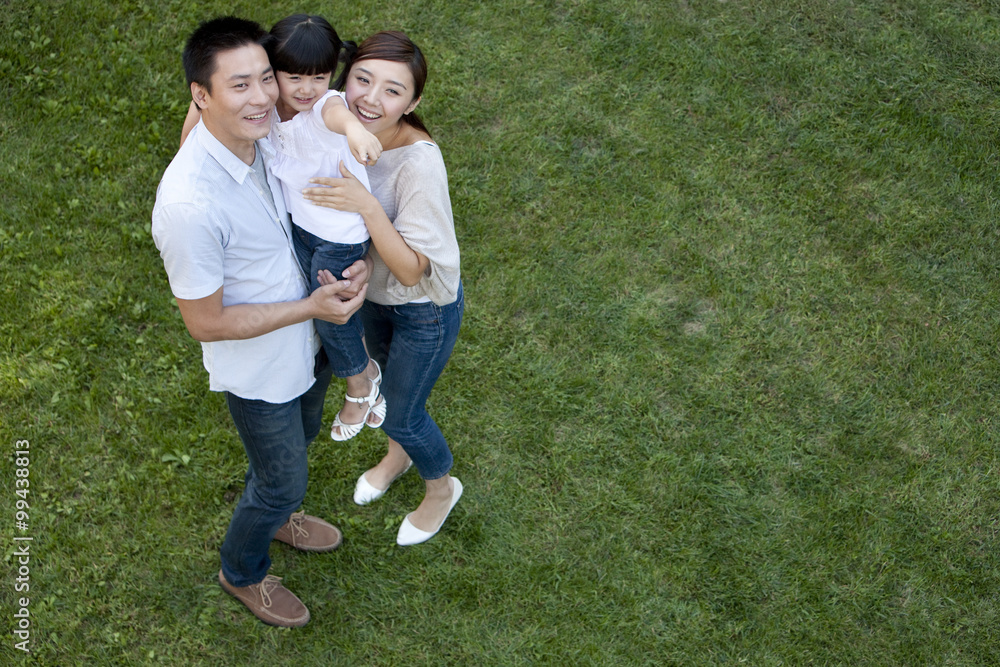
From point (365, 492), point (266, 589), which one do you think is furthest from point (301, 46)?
point (266, 589)

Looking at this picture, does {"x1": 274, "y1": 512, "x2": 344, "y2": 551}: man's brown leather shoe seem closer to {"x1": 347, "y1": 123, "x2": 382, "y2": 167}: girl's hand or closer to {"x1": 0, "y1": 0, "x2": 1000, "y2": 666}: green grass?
{"x1": 0, "y1": 0, "x2": 1000, "y2": 666}: green grass

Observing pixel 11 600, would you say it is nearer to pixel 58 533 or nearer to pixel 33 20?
pixel 58 533

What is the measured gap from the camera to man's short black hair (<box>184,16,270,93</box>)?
2.70 m

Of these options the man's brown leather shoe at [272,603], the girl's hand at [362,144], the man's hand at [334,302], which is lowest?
the man's brown leather shoe at [272,603]

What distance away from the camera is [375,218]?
9.82 feet

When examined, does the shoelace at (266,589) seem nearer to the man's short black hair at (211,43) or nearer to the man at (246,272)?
the man at (246,272)

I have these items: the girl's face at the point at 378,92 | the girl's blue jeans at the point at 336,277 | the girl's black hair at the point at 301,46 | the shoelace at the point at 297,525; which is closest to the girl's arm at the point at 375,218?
the girl's blue jeans at the point at 336,277

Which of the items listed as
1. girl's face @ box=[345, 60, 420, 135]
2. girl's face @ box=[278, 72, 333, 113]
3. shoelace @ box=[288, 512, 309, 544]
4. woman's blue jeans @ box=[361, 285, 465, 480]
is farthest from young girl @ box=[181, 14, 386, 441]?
shoelace @ box=[288, 512, 309, 544]

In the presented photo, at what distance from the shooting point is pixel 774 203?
18.1ft

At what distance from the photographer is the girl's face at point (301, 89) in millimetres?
2896

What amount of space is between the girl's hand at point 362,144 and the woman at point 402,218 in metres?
0.20

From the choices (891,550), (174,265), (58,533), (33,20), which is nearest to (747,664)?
(891,550)

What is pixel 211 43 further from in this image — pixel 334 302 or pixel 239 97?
pixel 334 302

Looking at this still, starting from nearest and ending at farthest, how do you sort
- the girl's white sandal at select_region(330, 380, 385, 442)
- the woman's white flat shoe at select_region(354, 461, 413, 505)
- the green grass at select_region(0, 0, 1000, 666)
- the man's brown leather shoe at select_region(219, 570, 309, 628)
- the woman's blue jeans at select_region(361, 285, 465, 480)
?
the woman's blue jeans at select_region(361, 285, 465, 480) < the girl's white sandal at select_region(330, 380, 385, 442) < the man's brown leather shoe at select_region(219, 570, 309, 628) < the green grass at select_region(0, 0, 1000, 666) < the woman's white flat shoe at select_region(354, 461, 413, 505)
